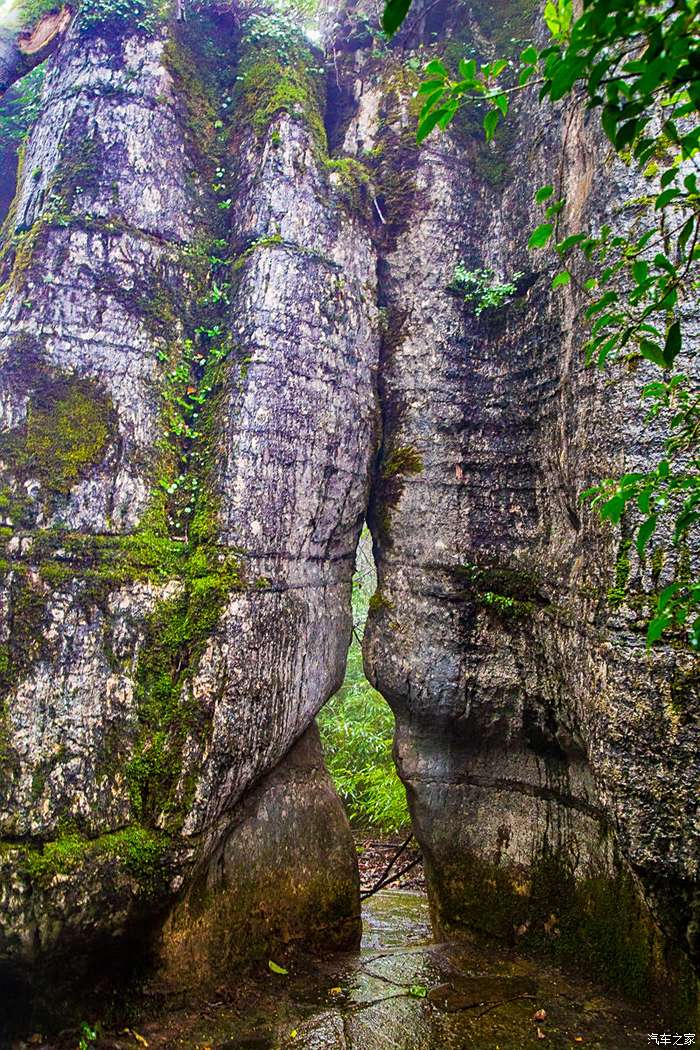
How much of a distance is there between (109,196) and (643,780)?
5844mm

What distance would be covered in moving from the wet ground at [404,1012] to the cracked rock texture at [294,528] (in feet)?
0.89

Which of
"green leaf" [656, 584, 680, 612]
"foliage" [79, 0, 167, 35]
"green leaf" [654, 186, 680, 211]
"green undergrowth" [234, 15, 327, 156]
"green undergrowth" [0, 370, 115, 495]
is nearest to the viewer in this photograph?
"green leaf" [654, 186, 680, 211]

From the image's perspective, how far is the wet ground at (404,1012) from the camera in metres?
4.03

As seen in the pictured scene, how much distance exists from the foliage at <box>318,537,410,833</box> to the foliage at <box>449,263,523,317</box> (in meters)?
4.00

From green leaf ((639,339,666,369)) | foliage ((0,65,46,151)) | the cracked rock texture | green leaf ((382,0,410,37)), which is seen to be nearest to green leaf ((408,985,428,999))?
the cracked rock texture

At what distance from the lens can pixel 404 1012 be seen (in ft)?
14.4

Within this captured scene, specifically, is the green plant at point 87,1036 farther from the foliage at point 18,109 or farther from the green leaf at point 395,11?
the foliage at point 18,109

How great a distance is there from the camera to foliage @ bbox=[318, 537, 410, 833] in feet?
30.5

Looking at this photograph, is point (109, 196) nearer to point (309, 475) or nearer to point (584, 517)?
point (309, 475)

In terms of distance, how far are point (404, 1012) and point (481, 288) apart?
581cm

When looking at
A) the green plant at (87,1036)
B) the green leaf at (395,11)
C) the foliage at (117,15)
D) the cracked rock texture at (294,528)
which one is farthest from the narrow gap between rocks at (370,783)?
the green leaf at (395,11)

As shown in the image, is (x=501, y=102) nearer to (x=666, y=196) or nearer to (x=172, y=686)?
(x=666, y=196)

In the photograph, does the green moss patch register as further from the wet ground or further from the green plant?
the green plant

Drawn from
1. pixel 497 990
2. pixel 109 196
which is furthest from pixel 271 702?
pixel 109 196
